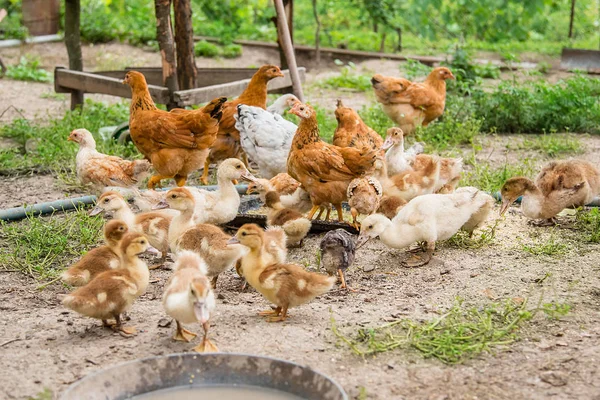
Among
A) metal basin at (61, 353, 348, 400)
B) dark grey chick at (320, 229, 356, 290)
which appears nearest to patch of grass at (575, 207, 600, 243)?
dark grey chick at (320, 229, 356, 290)

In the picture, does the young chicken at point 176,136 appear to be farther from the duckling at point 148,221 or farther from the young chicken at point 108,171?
the duckling at point 148,221

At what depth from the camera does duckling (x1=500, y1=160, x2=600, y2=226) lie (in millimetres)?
6695

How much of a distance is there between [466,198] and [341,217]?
4.25 ft

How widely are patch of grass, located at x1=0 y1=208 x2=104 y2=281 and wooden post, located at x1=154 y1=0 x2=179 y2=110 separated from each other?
2.65m

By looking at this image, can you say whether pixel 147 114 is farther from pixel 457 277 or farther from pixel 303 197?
pixel 457 277

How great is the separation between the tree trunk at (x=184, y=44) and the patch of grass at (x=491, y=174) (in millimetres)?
3490

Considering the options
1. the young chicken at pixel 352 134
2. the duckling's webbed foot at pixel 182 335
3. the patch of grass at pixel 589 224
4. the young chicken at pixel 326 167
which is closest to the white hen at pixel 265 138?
the young chicken at pixel 352 134

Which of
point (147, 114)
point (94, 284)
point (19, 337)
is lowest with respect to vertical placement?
point (19, 337)

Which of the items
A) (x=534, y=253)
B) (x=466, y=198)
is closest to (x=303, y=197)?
(x=466, y=198)

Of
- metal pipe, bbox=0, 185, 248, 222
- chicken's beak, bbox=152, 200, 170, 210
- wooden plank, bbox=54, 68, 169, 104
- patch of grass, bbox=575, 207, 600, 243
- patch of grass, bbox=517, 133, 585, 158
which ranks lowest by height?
metal pipe, bbox=0, 185, 248, 222

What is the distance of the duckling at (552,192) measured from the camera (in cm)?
670

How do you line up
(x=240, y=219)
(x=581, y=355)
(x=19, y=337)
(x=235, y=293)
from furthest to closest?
1. (x=240, y=219)
2. (x=235, y=293)
3. (x=19, y=337)
4. (x=581, y=355)

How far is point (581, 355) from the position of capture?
4.43 m

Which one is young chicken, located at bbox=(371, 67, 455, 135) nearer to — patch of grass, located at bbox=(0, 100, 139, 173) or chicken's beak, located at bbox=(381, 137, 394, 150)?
chicken's beak, located at bbox=(381, 137, 394, 150)
